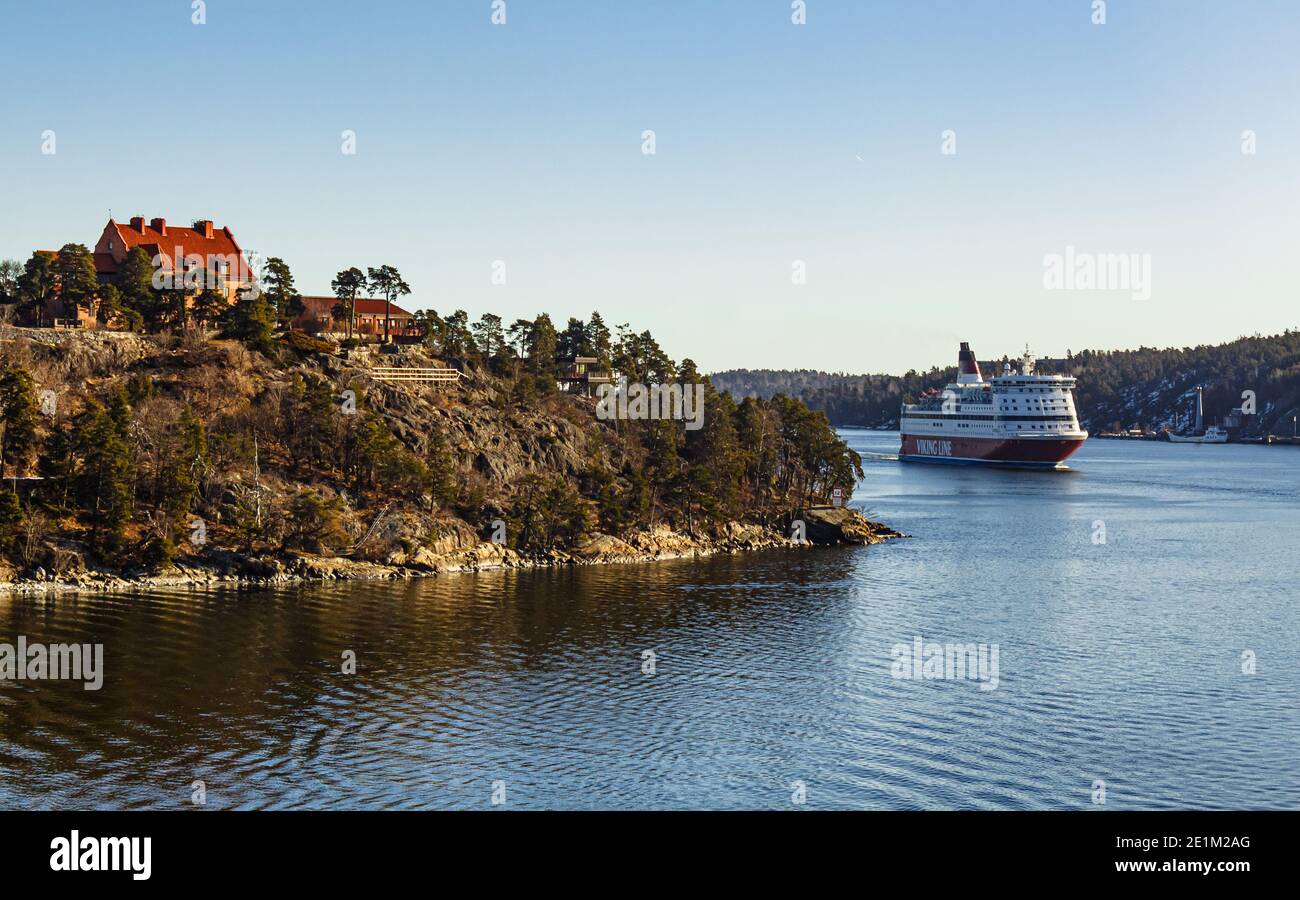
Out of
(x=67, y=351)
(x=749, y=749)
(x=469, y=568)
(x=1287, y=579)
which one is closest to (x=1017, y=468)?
(x=1287, y=579)

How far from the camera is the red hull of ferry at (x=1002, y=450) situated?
173 metres

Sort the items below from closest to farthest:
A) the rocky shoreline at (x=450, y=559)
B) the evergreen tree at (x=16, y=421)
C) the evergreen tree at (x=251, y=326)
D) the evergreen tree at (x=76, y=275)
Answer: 1. the rocky shoreline at (x=450, y=559)
2. the evergreen tree at (x=16, y=421)
3. the evergreen tree at (x=76, y=275)
4. the evergreen tree at (x=251, y=326)

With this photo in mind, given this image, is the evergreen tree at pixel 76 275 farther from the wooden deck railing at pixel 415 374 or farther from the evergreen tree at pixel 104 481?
the evergreen tree at pixel 104 481

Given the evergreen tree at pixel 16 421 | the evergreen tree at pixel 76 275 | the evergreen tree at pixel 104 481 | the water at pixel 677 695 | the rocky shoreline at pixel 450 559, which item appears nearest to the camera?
the water at pixel 677 695

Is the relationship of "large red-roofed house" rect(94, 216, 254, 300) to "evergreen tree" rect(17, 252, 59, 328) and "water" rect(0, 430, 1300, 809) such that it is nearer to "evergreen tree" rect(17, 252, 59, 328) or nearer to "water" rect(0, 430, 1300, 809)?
"evergreen tree" rect(17, 252, 59, 328)

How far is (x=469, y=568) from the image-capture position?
77.4 m

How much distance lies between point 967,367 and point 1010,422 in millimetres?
20721

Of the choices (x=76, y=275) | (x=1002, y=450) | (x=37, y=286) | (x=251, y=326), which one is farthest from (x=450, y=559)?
(x=1002, y=450)

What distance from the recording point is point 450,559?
254 ft

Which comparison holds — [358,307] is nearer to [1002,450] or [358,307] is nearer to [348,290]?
[348,290]

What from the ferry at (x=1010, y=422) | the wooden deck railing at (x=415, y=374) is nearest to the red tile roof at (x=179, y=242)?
the wooden deck railing at (x=415, y=374)

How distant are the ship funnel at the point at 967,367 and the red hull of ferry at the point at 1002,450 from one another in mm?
11376
